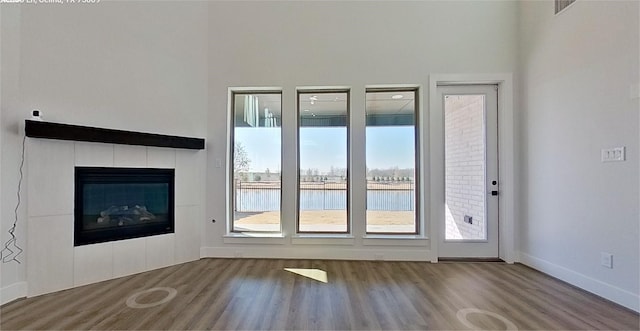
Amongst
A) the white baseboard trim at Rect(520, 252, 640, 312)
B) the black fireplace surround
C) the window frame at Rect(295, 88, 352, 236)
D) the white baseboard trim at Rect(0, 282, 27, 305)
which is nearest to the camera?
the white baseboard trim at Rect(520, 252, 640, 312)

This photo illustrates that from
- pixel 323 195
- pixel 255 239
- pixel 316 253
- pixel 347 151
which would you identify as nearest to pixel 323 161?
pixel 347 151

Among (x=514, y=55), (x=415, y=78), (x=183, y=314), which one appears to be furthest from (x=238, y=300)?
(x=514, y=55)

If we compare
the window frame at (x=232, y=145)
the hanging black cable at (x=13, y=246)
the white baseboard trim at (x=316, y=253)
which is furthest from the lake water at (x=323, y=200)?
the hanging black cable at (x=13, y=246)

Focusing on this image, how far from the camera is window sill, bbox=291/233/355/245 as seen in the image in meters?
4.13

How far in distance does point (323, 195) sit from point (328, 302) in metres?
1.82

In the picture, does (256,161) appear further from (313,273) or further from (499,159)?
(499,159)

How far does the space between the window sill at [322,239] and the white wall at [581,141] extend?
7.44ft

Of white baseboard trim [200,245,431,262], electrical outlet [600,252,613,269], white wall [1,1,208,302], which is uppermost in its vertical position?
white wall [1,1,208,302]

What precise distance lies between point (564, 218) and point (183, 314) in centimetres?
389

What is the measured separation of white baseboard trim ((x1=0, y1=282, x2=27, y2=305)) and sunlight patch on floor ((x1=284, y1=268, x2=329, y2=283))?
252 cm

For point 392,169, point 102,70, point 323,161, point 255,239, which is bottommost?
point 255,239

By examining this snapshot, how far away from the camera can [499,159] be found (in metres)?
Result: 4.11

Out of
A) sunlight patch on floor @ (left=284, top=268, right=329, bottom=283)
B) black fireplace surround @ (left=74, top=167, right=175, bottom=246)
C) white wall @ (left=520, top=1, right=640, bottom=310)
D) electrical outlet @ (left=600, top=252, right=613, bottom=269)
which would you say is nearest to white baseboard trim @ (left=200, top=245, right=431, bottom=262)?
sunlight patch on floor @ (left=284, top=268, right=329, bottom=283)

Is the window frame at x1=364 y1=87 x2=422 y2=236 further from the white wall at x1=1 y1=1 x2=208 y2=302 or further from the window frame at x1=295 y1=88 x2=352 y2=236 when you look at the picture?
the white wall at x1=1 y1=1 x2=208 y2=302
